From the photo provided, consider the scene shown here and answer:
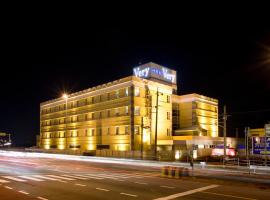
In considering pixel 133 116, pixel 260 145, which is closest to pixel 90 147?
pixel 133 116

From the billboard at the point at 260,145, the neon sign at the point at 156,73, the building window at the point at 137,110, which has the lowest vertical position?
the billboard at the point at 260,145

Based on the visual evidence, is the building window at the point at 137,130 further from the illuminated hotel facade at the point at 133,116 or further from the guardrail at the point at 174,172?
the guardrail at the point at 174,172

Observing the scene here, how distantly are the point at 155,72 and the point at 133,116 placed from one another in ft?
72.3

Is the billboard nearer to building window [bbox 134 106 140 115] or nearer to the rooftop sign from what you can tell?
building window [bbox 134 106 140 115]

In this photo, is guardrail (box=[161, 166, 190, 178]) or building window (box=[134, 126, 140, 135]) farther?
building window (box=[134, 126, 140, 135])

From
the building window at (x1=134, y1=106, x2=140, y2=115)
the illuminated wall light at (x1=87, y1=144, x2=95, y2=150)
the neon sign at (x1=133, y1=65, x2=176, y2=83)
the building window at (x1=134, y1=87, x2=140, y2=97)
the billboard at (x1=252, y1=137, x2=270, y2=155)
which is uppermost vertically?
the neon sign at (x1=133, y1=65, x2=176, y2=83)

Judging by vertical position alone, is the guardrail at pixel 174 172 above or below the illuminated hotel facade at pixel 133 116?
below

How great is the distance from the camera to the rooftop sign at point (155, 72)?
80312 mm

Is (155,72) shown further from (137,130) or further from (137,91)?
(137,130)

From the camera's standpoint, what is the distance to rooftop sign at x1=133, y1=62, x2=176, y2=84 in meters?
80.3

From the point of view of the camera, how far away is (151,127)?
66438 millimetres

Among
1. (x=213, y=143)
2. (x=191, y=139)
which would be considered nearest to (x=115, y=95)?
(x=191, y=139)

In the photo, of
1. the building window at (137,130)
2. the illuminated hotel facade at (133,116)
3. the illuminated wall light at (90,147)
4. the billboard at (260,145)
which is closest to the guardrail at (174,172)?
the billboard at (260,145)

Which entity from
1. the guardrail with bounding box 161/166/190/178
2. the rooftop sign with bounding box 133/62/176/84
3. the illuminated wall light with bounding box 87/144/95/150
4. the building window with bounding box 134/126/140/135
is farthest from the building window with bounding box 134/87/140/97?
the guardrail with bounding box 161/166/190/178
